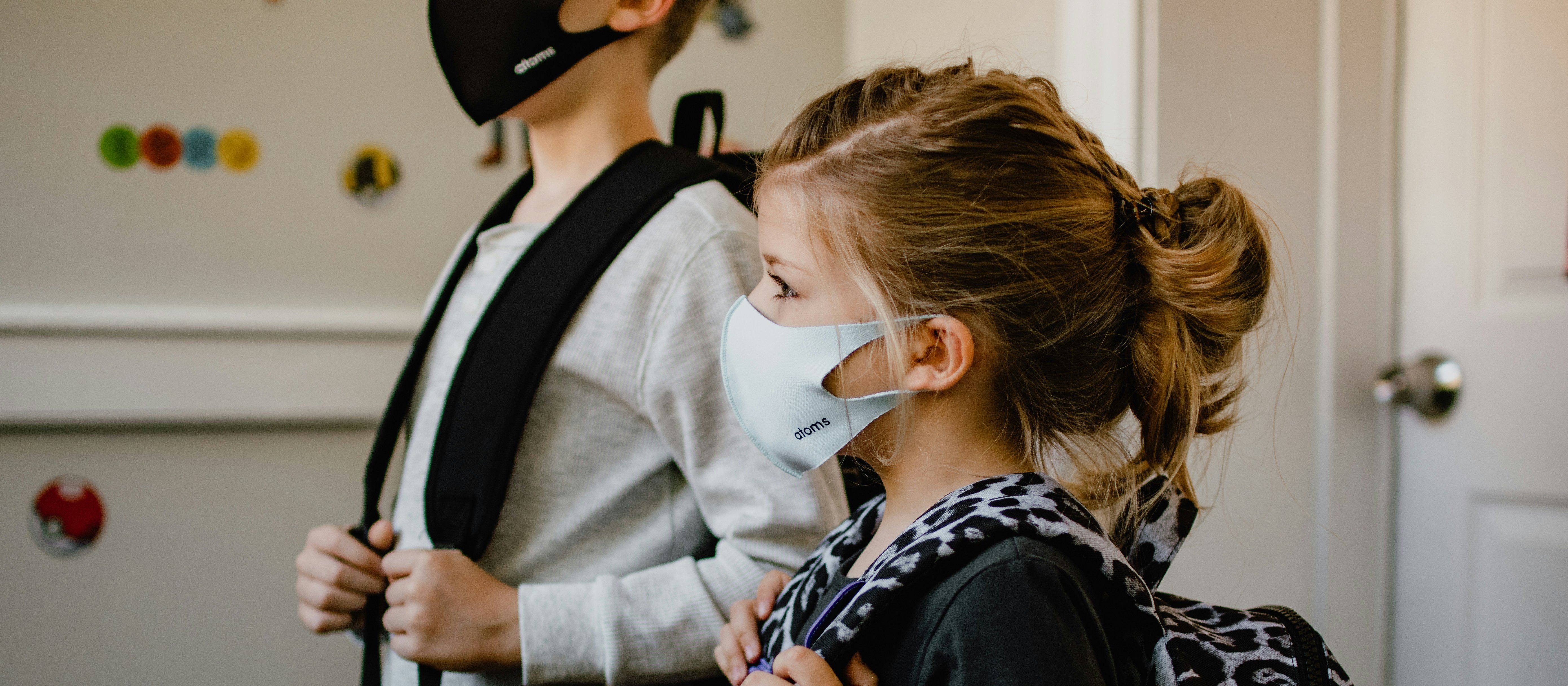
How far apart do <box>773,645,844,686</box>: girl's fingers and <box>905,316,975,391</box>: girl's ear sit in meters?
0.19

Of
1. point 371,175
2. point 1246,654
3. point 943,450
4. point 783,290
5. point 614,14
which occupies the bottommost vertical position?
point 1246,654

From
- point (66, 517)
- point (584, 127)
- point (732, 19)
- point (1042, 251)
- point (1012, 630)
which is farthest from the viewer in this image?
point (732, 19)

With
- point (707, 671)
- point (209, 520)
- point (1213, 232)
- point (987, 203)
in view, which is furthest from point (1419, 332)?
point (209, 520)

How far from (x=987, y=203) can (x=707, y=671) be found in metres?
0.49

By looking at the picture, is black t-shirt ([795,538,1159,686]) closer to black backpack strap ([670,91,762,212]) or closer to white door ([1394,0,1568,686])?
black backpack strap ([670,91,762,212])

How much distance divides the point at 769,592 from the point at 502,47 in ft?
1.83

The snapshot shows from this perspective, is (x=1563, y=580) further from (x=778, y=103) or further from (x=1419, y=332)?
(x=778, y=103)

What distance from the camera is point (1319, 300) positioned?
114 cm

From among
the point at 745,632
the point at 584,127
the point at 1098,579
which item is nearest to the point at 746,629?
the point at 745,632

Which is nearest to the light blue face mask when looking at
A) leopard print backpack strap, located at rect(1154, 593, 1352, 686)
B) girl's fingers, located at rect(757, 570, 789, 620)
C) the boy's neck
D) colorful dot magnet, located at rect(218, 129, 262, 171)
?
A: girl's fingers, located at rect(757, 570, 789, 620)

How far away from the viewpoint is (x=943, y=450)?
62 cm

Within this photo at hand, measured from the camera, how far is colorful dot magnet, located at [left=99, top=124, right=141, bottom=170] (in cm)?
120

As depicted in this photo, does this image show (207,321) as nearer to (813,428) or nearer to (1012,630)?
(813,428)

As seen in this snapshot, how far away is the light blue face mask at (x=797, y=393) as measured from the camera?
60cm
